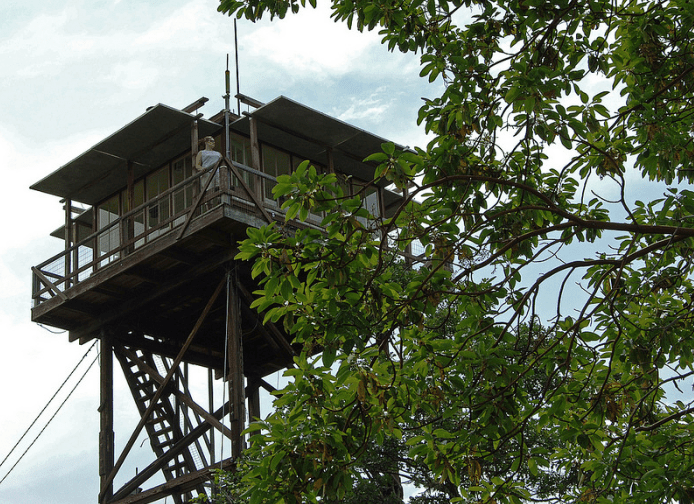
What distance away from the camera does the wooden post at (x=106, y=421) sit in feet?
66.2

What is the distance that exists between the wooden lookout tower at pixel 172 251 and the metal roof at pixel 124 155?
0.03 m

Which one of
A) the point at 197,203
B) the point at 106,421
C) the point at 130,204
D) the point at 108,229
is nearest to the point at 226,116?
the point at 197,203

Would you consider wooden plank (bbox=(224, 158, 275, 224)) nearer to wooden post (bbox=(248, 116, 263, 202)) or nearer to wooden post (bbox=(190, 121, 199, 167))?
wooden post (bbox=(248, 116, 263, 202))

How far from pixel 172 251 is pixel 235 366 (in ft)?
8.30

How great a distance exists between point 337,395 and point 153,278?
12.8m

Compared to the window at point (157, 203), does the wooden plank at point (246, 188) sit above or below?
below

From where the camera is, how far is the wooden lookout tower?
1891cm

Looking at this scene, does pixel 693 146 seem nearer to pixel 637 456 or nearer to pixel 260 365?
pixel 637 456

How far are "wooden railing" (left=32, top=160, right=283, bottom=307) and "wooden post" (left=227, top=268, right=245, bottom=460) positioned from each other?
151cm

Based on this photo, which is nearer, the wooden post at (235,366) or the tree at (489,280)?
the tree at (489,280)

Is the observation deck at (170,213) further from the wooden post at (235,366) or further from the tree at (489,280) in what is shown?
the tree at (489,280)

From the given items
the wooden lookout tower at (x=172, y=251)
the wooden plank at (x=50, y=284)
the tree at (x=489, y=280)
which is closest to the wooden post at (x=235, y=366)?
the wooden lookout tower at (x=172, y=251)

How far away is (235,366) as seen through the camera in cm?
1889

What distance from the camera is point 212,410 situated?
23.3m
